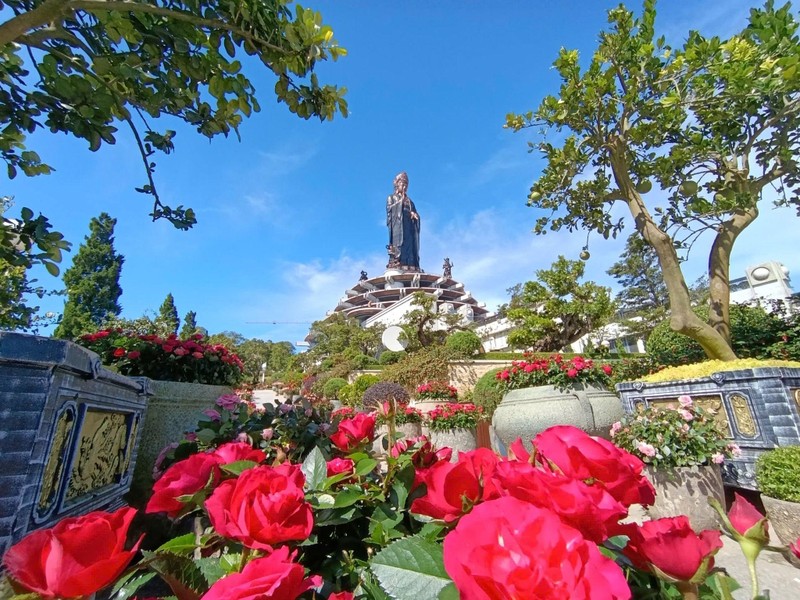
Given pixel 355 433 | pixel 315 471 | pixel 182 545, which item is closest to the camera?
pixel 182 545

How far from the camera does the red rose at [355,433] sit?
1161mm

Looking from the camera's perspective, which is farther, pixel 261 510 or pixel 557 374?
pixel 557 374

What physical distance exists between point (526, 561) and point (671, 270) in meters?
6.12

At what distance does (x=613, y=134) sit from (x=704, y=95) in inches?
44.9

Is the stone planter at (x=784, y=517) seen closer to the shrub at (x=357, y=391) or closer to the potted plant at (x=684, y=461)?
the potted plant at (x=684, y=461)

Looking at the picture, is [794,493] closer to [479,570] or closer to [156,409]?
[479,570]

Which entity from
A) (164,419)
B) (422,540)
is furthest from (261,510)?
(164,419)

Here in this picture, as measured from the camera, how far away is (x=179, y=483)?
73 cm

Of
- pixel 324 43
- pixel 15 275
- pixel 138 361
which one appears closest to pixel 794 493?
pixel 324 43

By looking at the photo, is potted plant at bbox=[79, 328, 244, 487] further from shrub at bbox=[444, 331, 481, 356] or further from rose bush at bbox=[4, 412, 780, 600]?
shrub at bbox=[444, 331, 481, 356]

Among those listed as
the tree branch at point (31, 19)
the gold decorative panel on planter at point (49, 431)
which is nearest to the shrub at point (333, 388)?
the gold decorative panel on planter at point (49, 431)

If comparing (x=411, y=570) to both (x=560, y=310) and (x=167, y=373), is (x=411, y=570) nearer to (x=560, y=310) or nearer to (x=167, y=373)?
(x=167, y=373)

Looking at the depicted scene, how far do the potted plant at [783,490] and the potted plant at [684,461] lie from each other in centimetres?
31

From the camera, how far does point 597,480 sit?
24.2 inches
